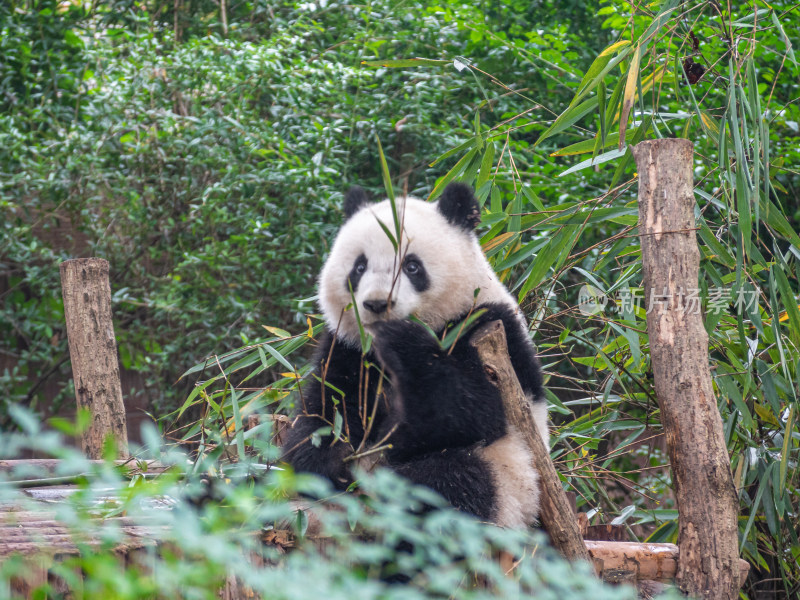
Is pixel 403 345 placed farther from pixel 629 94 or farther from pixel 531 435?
pixel 629 94

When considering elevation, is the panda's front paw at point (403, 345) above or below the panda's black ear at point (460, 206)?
below

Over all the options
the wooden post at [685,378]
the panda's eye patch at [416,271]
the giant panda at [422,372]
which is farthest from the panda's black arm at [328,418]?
the wooden post at [685,378]

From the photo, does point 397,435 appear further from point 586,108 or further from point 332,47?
point 332,47

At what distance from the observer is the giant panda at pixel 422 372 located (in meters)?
2.03

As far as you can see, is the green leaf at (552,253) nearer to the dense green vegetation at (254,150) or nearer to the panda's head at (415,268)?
the panda's head at (415,268)

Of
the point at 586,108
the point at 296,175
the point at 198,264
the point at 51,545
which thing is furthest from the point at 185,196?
the point at 51,545

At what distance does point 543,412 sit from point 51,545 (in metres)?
1.35

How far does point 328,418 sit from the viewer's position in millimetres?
2293

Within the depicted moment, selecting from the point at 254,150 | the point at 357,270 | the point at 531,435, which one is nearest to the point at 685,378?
the point at 531,435

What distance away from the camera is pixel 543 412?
228 cm

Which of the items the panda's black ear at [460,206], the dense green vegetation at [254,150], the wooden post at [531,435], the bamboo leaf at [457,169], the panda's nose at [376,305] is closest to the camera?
the wooden post at [531,435]

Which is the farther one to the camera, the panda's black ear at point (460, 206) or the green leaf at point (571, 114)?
the green leaf at point (571, 114)

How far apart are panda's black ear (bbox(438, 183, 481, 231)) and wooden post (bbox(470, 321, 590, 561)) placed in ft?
1.43

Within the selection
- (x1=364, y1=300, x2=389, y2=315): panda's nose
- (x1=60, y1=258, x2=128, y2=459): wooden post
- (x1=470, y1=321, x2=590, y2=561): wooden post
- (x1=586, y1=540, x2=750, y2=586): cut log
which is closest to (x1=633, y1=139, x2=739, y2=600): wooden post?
(x1=586, y1=540, x2=750, y2=586): cut log
